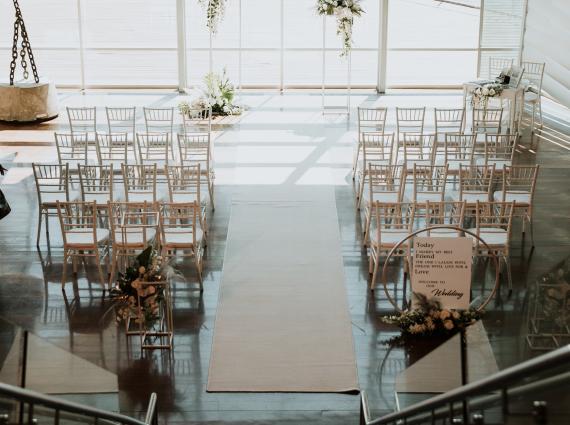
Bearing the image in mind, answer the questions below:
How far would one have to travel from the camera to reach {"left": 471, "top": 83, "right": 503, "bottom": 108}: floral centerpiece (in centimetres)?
1430

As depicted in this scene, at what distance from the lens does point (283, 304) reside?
8.37 m

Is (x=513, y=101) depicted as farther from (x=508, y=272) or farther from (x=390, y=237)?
(x=390, y=237)

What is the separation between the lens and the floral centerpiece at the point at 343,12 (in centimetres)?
1568

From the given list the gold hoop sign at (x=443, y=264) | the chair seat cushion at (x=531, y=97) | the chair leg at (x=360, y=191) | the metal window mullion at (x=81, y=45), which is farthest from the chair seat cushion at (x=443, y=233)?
the metal window mullion at (x=81, y=45)

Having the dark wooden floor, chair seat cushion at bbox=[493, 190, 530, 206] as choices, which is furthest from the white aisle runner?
chair seat cushion at bbox=[493, 190, 530, 206]

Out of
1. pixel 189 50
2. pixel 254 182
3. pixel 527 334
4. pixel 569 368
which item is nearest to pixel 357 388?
pixel 527 334

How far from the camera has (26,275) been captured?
355 inches

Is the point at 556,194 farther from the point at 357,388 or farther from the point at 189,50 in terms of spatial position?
the point at 189,50

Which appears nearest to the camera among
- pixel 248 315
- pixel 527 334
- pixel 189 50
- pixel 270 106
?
pixel 527 334

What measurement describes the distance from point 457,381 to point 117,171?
8.40m

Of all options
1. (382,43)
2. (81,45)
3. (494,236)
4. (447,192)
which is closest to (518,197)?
(447,192)

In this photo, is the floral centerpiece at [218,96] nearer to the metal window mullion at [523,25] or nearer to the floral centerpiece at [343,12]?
the floral centerpiece at [343,12]

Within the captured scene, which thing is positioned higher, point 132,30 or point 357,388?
point 132,30

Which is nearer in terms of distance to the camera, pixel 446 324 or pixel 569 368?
pixel 569 368
